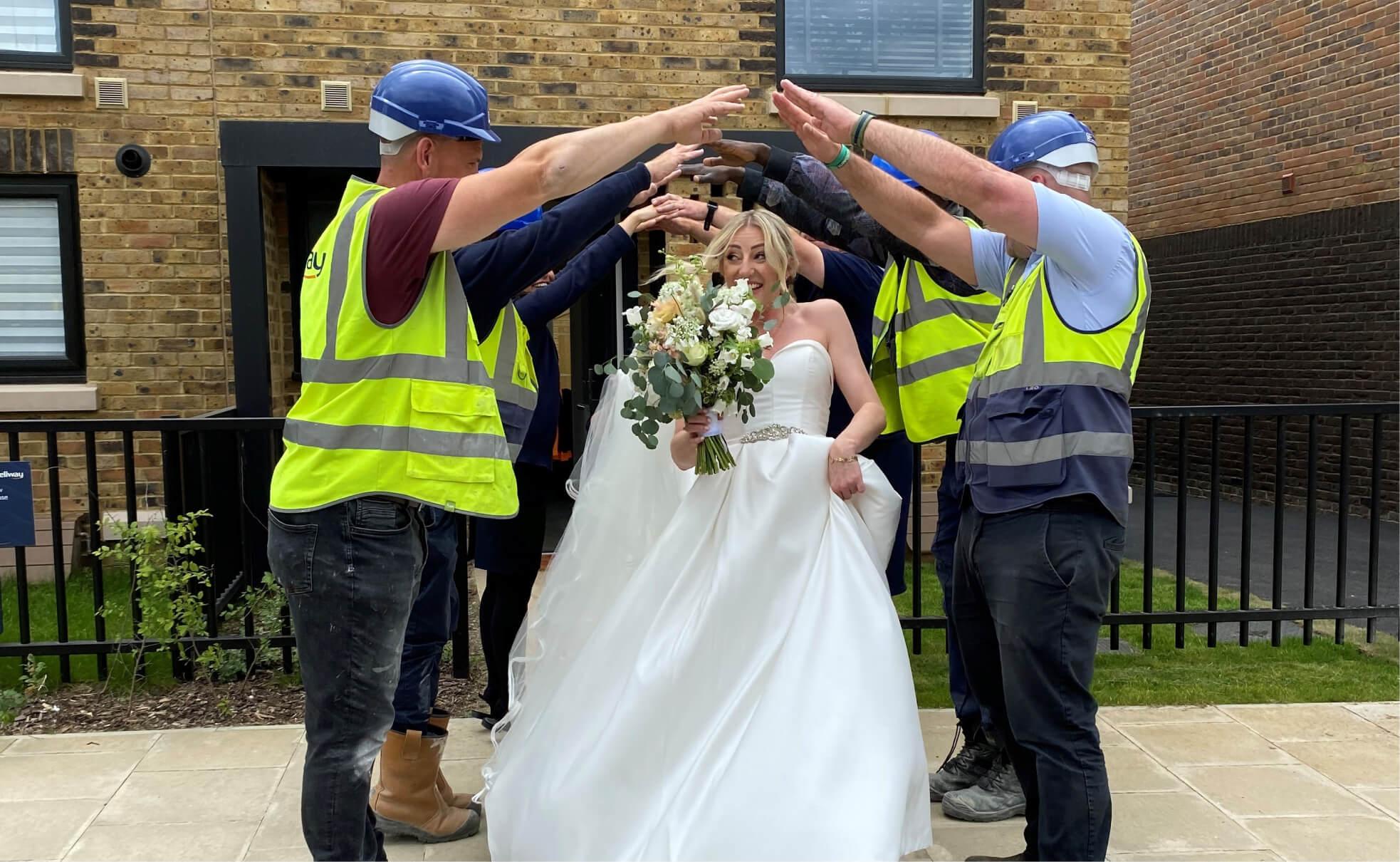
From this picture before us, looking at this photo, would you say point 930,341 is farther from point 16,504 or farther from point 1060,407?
point 16,504

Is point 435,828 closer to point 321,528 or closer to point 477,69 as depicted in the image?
point 321,528

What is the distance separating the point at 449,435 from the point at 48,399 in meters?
5.89

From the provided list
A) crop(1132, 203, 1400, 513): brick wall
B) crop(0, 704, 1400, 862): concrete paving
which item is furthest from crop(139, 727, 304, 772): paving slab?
crop(1132, 203, 1400, 513): brick wall

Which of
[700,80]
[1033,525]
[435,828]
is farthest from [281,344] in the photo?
[1033,525]

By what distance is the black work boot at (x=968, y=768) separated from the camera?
3.88m

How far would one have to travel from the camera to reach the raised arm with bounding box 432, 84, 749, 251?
2475mm

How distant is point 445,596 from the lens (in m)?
3.43

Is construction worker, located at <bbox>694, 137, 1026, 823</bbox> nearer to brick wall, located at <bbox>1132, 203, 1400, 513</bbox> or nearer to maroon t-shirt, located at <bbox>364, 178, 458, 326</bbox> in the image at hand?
maroon t-shirt, located at <bbox>364, 178, 458, 326</bbox>

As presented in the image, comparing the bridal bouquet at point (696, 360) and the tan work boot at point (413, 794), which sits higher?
the bridal bouquet at point (696, 360)

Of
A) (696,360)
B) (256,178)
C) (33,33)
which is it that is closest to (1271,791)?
(696,360)

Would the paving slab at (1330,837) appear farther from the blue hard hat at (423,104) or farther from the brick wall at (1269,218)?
the brick wall at (1269,218)

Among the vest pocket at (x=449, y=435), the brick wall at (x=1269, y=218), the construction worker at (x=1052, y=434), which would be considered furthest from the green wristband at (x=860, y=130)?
the brick wall at (x=1269, y=218)

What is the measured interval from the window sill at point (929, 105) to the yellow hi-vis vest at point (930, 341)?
13.0ft

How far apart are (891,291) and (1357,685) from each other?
3240mm
